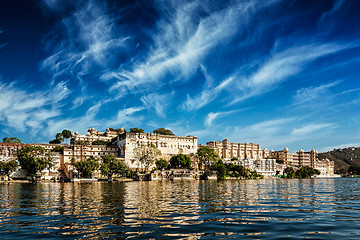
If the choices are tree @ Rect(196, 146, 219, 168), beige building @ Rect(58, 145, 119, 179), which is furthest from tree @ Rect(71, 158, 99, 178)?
tree @ Rect(196, 146, 219, 168)

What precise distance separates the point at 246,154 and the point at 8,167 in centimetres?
13164

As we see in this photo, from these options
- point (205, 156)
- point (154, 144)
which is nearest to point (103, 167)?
point (154, 144)

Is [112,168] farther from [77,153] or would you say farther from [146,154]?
[77,153]

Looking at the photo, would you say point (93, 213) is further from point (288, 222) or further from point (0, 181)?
point (0, 181)

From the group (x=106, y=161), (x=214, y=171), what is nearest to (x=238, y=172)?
(x=214, y=171)

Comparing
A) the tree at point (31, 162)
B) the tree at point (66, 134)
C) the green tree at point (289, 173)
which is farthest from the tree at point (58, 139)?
the green tree at point (289, 173)

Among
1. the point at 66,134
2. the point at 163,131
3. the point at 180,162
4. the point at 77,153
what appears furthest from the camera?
the point at 163,131

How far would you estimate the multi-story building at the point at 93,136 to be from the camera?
15150 cm

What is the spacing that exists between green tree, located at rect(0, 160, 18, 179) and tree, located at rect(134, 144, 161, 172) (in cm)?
4188

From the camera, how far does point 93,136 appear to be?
516 feet

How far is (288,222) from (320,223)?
5.29 ft

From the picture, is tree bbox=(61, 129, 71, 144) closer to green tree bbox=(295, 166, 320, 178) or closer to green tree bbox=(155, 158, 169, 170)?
green tree bbox=(155, 158, 169, 170)

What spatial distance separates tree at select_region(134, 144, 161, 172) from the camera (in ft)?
378

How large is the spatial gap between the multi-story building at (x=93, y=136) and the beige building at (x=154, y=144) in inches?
504
